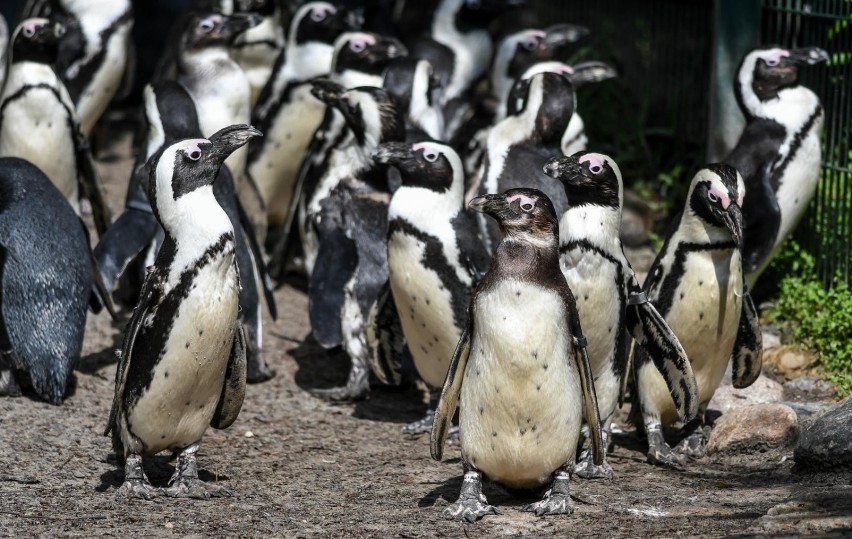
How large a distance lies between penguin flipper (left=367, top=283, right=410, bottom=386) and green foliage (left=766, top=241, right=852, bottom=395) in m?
2.03

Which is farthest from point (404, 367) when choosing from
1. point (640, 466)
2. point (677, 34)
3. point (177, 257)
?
point (677, 34)

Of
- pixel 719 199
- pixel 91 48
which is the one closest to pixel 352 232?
pixel 719 199

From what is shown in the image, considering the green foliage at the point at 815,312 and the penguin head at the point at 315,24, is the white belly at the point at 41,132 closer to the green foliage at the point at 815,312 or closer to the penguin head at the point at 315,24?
the penguin head at the point at 315,24

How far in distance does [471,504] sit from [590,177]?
1407mm

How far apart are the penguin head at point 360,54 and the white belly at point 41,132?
5.75 ft

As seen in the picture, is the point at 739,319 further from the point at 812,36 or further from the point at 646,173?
the point at 646,173

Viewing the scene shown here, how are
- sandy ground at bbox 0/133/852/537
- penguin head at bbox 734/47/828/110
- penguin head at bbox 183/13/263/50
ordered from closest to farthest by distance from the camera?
sandy ground at bbox 0/133/852/537 < penguin head at bbox 734/47/828/110 < penguin head at bbox 183/13/263/50

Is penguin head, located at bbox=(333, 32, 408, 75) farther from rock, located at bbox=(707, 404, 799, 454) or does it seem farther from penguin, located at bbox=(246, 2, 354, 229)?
rock, located at bbox=(707, 404, 799, 454)

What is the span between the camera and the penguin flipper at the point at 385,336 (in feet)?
20.7

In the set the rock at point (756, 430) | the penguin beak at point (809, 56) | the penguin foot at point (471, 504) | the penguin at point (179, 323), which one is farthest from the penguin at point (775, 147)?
the penguin at point (179, 323)

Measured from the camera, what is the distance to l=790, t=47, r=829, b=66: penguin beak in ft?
22.0

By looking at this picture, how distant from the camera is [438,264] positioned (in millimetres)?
5809

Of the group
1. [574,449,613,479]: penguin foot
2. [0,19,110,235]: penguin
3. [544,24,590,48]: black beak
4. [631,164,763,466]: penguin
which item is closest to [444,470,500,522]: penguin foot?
[574,449,613,479]: penguin foot

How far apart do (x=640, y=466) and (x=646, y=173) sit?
394cm
